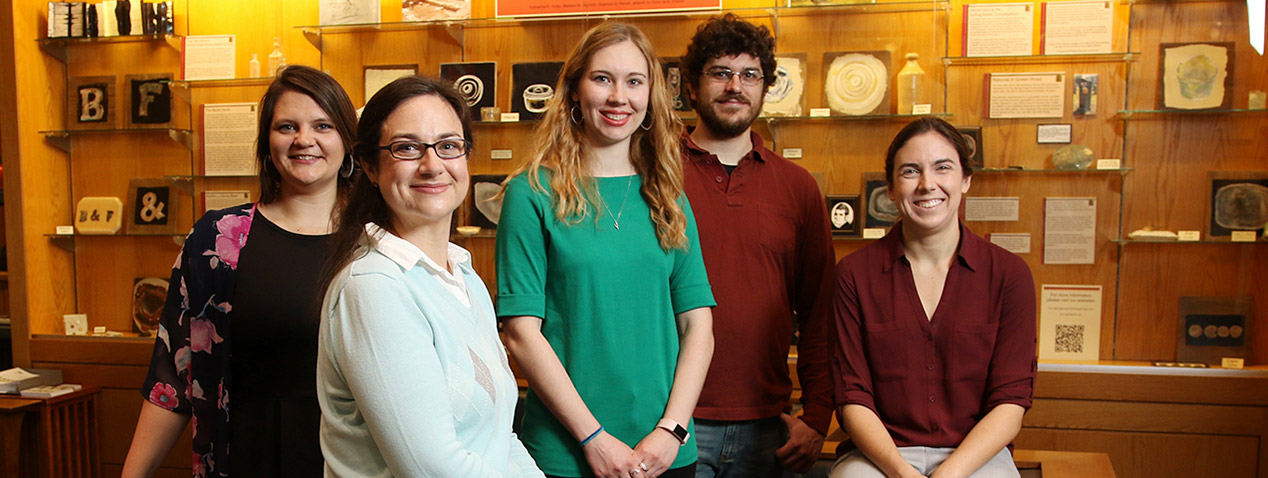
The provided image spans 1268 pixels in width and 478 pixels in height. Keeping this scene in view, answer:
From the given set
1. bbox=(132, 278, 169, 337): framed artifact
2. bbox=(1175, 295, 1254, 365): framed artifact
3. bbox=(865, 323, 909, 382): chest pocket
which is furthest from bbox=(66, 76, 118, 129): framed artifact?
bbox=(1175, 295, 1254, 365): framed artifact

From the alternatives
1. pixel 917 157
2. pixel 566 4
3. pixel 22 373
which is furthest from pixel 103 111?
pixel 917 157

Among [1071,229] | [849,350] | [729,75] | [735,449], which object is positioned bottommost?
[735,449]

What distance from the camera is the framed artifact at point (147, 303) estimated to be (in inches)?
160

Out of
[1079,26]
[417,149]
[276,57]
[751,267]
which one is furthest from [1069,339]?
[276,57]

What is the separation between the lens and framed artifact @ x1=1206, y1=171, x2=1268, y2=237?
3.20m

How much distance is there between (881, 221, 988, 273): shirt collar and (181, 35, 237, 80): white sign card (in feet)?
11.1

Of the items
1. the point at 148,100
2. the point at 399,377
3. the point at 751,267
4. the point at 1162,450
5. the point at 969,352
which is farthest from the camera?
the point at 148,100

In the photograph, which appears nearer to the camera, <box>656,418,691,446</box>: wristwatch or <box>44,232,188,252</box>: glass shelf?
<box>656,418,691,446</box>: wristwatch

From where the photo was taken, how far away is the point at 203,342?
164 centimetres

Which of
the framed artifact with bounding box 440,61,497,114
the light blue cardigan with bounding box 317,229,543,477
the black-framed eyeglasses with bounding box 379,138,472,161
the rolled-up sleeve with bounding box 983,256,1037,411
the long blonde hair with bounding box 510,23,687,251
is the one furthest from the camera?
the framed artifact with bounding box 440,61,497,114

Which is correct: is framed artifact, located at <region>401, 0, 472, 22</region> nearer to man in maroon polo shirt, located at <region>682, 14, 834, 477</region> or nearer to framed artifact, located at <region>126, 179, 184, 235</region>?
framed artifact, located at <region>126, 179, 184, 235</region>

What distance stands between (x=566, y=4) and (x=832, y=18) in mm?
1180

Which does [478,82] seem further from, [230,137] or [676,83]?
[230,137]

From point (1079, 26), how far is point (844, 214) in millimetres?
1203
